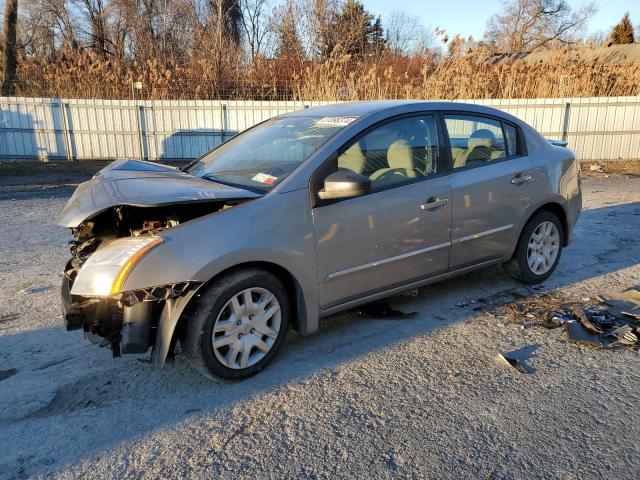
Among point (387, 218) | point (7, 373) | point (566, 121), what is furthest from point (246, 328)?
point (566, 121)

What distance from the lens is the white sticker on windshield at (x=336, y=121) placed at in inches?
149

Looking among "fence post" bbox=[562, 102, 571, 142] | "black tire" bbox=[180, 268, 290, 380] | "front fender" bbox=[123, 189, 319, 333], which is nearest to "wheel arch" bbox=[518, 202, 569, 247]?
"front fender" bbox=[123, 189, 319, 333]

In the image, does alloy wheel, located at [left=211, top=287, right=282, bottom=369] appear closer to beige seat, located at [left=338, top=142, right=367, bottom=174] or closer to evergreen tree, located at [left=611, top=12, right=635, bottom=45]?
beige seat, located at [left=338, top=142, right=367, bottom=174]

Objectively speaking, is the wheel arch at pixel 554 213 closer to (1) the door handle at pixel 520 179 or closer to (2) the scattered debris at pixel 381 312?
(1) the door handle at pixel 520 179

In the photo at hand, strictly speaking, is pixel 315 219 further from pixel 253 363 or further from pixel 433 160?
pixel 433 160

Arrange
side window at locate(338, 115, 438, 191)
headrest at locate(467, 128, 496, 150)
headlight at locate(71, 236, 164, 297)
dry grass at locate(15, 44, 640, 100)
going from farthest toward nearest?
dry grass at locate(15, 44, 640, 100), headrest at locate(467, 128, 496, 150), side window at locate(338, 115, 438, 191), headlight at locate(71, 236, 164, 297)

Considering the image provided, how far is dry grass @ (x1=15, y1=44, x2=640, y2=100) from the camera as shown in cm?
1589

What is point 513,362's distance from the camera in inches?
135

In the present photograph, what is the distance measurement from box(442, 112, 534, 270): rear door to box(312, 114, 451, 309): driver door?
0.16 m

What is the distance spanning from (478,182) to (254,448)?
2.79 metres

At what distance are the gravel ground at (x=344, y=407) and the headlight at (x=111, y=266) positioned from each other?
70 centimetres

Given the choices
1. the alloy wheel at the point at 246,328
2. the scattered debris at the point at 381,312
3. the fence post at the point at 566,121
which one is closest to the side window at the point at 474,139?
the scattered debris at the point at 381,312

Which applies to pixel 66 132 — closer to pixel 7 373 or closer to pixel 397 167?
pixel 7 373

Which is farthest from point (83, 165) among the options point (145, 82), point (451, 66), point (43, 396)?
point (43, 396)
